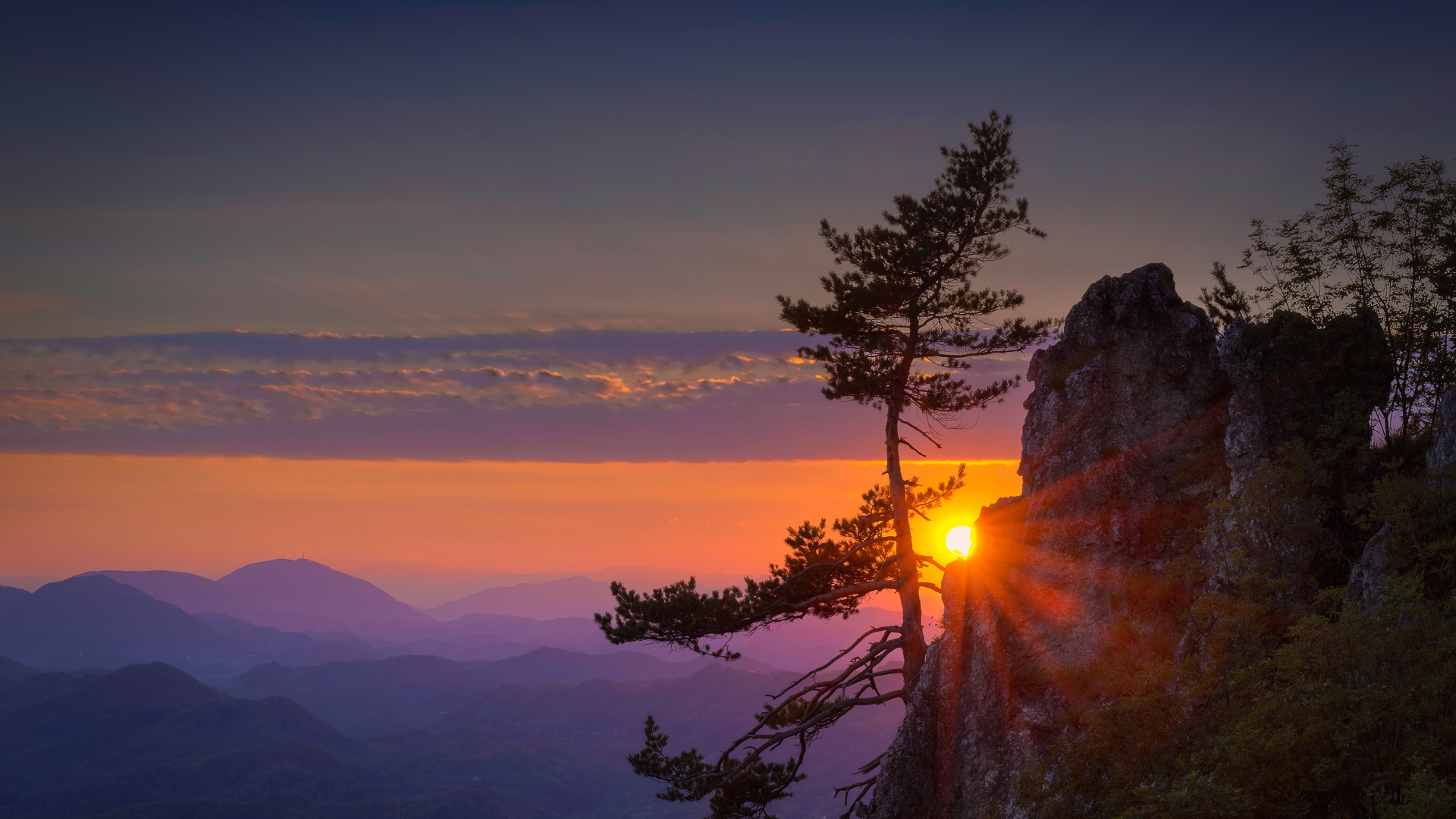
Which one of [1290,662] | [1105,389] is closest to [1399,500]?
[1290,662]

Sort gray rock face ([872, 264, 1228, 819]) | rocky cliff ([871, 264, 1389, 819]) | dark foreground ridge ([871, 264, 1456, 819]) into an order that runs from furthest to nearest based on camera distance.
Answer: gray rock face ([872, 264, 1228, 819])
rocky cliff ([871, 264, 1389, 819])
dark foreground ridge ([871, 264, 1456, 819])

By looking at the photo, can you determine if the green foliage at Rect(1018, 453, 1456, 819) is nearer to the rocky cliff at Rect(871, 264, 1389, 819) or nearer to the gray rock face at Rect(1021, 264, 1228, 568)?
the rocky cliff at Rect(871, 264, 1389, 819)

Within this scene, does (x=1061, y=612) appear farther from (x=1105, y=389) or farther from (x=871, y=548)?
(x=871, y=548)

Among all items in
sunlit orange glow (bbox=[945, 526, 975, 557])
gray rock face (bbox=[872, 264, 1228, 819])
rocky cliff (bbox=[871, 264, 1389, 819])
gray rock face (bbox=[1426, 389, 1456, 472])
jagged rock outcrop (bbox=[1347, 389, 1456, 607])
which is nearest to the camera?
jagged rock outcrop (bbox=[1347, 389, 1456, 607])

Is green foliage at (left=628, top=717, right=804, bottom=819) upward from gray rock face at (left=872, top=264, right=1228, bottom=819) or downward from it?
downward

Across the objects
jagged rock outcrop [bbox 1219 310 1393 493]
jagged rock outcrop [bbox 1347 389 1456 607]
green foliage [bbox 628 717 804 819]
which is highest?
jagged rock outcrop [bbox 1219 310 1393 493]

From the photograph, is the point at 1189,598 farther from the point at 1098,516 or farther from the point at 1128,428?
the point at 1128,428

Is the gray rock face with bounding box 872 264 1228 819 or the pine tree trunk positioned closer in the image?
the gray rock face with bounding box 872 264 1228 819

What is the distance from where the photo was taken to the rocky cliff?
835 inches

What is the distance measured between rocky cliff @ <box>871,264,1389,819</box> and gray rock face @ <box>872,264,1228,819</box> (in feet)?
0.15

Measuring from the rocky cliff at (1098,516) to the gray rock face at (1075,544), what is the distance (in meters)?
0.04

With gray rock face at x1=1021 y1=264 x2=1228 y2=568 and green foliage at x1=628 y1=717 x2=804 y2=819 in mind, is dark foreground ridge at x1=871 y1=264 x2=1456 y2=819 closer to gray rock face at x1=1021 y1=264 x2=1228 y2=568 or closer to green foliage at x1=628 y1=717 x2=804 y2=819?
gray rock face at x1=1021 y1=264 x2=1228 y2=568

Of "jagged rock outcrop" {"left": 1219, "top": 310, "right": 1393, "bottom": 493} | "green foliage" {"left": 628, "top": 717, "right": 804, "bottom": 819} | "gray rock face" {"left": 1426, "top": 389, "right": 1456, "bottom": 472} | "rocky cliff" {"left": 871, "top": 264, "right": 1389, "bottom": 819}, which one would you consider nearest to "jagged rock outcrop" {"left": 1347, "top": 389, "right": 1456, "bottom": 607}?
"gray rock face" {"left": 1426, "top": 389, "right": 1456, "bottom": 472}

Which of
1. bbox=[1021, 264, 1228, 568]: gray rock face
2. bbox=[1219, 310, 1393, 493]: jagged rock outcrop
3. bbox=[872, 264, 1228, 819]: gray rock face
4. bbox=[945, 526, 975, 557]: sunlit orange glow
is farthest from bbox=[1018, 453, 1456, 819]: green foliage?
bbox=[945, 526, 975, 557]: sunlit orange glow
